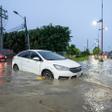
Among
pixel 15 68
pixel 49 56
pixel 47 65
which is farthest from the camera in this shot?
pixel 15 68

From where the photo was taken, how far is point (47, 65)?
15742mm

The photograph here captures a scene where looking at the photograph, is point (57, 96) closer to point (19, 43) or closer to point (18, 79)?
point (18, 79)

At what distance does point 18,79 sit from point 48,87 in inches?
118

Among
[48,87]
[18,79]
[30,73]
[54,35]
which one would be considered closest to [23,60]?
[30,73]

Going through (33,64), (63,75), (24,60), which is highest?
(24,60)

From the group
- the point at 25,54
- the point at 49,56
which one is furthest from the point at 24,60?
the point at 49,56

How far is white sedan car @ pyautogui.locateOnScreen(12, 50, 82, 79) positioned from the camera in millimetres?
15266

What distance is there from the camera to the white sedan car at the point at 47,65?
15.3m

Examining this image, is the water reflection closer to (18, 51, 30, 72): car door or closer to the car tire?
(18, 51, 30, 72): car door

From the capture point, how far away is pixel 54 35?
72.0 m

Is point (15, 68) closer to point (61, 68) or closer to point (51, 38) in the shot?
point (61, 68)

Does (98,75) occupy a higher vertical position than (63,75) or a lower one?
lower

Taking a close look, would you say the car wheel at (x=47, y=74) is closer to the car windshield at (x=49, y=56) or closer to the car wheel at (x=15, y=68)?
the car windshield at (x=49, y=56)

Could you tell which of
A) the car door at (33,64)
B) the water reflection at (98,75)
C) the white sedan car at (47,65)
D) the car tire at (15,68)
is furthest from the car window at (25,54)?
the water reflection at (98,75)
